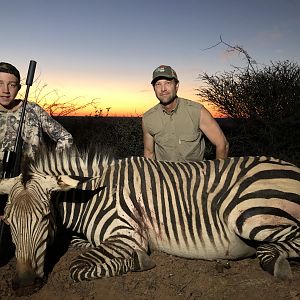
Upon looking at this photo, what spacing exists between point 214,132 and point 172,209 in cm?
149

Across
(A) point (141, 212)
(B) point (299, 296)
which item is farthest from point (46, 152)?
(B) point (299, 296)

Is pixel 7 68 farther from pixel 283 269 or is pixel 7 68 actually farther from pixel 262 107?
pixel 262 107

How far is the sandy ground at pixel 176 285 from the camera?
2525 mm

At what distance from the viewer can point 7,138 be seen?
151 inches

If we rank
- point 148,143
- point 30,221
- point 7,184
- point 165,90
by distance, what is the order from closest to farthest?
point 30,221 → point 7,184 → point 165,90 → point 148,143

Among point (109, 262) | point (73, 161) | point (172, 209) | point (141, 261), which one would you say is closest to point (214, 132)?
point (172, 209)

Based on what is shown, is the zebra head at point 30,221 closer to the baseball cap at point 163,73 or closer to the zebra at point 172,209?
the zebra at point 172,209

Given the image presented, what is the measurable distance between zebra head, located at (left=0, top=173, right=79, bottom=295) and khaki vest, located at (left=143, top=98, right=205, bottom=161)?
6.69 feet

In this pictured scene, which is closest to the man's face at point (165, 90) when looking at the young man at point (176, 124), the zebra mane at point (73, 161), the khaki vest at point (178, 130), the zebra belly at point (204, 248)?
the young man at point (176, 124)

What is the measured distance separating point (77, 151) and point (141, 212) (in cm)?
79

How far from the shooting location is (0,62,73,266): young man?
142 inches

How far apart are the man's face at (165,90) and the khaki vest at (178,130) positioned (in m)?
0.17

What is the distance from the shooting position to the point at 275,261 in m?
2.62

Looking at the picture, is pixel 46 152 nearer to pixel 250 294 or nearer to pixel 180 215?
pixel 180 215
